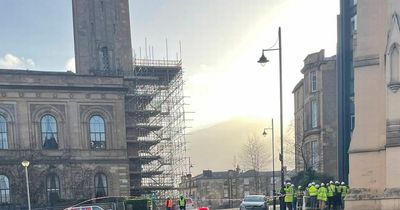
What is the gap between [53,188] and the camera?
125ft

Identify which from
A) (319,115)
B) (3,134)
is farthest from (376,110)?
(3,134)

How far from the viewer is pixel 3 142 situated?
3756cm

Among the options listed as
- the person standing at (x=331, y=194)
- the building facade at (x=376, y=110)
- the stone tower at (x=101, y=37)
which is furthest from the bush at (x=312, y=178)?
the stone tower at (x=101, y=37)

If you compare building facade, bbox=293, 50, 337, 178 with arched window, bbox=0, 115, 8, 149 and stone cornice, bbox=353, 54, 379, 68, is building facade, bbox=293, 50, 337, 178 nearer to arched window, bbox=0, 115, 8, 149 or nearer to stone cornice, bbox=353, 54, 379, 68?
stone cornice, bbox=353, 54, 379, 68

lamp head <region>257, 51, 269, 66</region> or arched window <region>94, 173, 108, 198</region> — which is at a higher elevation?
arched window <region>94, 173, 108, 198</region>

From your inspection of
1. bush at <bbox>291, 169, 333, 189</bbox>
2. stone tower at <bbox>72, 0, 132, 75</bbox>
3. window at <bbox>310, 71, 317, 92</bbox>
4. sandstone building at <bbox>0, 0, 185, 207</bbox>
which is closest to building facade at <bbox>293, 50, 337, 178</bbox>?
window at <bbox>310, 71, 317, 92</bbox>

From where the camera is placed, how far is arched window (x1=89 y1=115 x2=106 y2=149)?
40406 mm

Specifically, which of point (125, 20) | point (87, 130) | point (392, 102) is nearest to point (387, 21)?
point (392, 102)

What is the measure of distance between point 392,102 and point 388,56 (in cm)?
175

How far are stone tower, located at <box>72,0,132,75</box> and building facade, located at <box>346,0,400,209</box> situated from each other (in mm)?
35508

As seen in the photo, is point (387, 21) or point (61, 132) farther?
point (61, 132)

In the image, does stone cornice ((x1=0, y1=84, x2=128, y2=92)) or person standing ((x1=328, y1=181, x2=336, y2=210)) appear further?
stone cornice ((x1=0, y1=84, x2=128, y2=92))

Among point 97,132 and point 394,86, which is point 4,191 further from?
point 394,86

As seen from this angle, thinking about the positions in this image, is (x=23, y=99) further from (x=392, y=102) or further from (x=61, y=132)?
(x=392, y=102)
